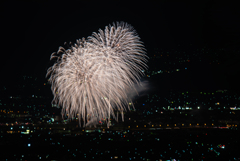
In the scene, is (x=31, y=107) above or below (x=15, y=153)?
above

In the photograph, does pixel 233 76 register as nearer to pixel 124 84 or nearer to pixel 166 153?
pixel 166 153

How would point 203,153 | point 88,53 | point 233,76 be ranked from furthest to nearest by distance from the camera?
1. point 233,76
2. point 203,153
3. point 88,53

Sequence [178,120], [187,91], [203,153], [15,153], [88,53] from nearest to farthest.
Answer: [88,53], [203,153], [15,153], [178,120], [187,91]

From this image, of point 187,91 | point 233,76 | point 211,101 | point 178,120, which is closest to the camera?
point 178,120

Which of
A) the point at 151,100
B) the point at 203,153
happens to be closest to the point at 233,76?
the point at 151,100

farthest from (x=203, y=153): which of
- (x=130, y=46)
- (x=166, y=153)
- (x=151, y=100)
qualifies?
(x=151, y=100)

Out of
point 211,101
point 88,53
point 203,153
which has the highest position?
point 88,53

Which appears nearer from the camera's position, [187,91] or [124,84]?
[124,84]

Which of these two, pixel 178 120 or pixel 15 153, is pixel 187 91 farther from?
pixel 15 153

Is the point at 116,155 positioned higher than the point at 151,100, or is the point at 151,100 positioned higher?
the point at 151,100
